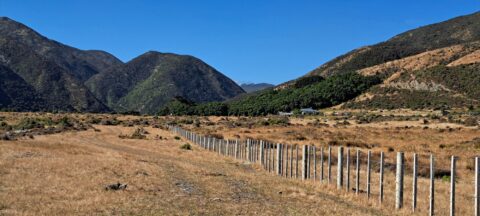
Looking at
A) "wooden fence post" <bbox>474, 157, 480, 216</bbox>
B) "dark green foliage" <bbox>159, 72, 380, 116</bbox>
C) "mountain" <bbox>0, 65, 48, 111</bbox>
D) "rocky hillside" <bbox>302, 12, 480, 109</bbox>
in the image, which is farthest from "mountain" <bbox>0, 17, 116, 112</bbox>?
"wooden fence post" <bbox>474, 157, 480, 216</bbox>

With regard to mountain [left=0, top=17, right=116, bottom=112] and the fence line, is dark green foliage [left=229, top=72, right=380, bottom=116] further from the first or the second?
the fence line

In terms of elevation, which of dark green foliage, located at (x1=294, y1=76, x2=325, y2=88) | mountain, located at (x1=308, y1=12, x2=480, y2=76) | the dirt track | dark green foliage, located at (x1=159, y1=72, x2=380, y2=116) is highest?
mountain, located at (x1=308, y1=12, x2=480, y2=76)

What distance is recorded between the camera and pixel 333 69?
191000 millimetres

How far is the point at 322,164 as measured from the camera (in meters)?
17.6

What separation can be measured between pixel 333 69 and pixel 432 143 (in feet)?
506

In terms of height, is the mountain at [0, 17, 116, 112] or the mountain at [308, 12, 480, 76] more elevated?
the mountain at [308, 12, 480, 76]

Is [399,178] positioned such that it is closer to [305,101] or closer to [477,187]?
[477,187]

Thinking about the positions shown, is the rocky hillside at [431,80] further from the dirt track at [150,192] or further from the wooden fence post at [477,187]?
the wooden fence post at [477,187]

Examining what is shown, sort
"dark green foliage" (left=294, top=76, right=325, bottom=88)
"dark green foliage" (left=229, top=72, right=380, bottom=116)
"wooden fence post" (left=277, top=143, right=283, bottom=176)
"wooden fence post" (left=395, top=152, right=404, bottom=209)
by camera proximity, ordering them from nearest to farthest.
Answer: "wooden fence post" (left=395, top=152, right=404, bottom=209)
"wooden fence post" (left=277, top=143, right=283, bottom=176)
"dark green foliage" (left=229, top=72, right=380, bottom=116)
"dark green foliage" (left=294, top=76, right=325, bottom=88)

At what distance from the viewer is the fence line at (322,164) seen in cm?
1173

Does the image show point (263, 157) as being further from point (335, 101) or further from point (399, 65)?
point (399, 65)

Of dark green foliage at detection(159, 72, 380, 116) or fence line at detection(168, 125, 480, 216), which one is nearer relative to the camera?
fence line at detection(168, 125, 480, 216)

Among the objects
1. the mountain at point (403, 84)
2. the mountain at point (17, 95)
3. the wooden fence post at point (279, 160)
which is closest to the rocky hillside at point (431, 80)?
the mountain at point (403, 84)

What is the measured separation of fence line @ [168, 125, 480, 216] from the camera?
38.5 feet
